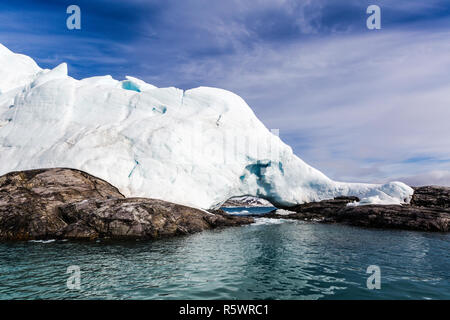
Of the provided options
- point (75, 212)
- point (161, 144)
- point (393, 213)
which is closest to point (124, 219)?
point (75, 212)

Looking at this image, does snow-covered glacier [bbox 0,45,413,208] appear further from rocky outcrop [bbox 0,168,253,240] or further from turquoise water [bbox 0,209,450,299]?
turquoise water [bbox 0,209,450,299]

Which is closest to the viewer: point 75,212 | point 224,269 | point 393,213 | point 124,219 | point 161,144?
point 224,269

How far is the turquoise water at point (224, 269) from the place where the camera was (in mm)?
7266

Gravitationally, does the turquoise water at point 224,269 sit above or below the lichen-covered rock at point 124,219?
below

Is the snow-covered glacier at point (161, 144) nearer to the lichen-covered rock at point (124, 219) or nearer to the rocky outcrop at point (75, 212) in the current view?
the rocky outcrop at point (75, 212)

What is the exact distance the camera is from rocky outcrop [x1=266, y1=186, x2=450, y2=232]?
2198cm

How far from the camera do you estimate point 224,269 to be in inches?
374

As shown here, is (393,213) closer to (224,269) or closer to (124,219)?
(224,269)

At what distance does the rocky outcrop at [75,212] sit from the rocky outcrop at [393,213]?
14595 mm

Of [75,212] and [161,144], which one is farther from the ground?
[161,144]

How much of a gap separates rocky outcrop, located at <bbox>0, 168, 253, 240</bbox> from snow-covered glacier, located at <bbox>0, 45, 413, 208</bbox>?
2.15 meters

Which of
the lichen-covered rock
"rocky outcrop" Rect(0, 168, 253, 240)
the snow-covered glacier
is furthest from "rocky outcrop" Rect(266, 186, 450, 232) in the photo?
the lichen-covered rock

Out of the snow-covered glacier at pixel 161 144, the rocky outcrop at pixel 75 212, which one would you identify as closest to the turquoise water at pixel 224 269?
the rocky outcrop at pixel 75 212

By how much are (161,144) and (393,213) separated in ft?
72.0
